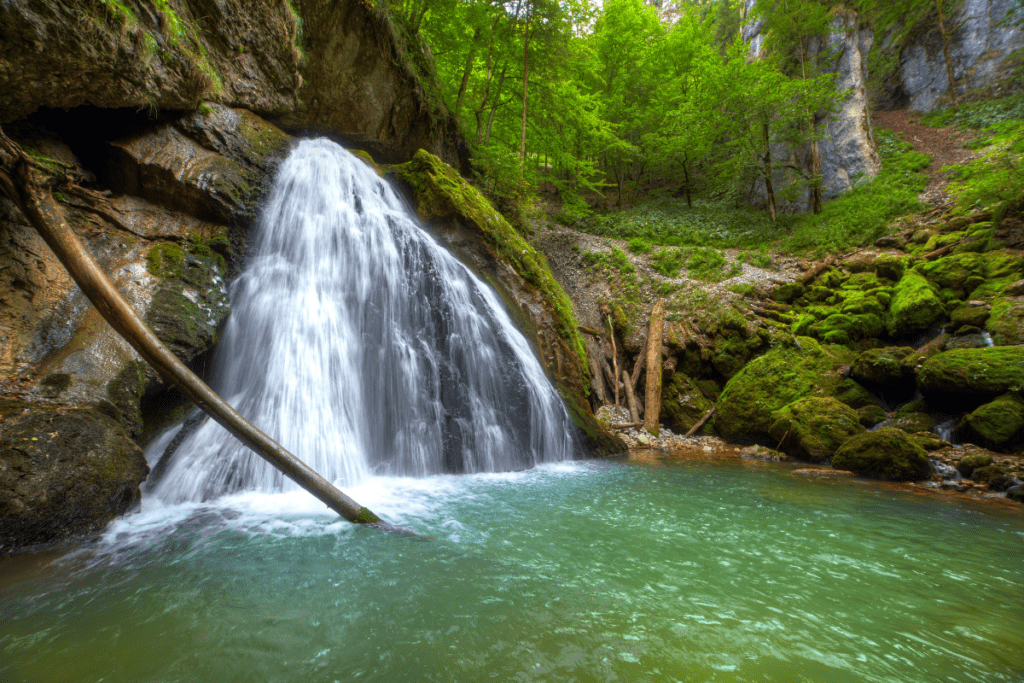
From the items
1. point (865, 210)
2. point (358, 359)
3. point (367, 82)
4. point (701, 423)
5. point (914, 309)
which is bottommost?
point (701, 423)

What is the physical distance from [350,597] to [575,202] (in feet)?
54.5

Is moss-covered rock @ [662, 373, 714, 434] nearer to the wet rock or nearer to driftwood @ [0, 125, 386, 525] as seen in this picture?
the wet rock

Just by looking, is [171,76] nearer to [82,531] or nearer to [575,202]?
[82,531]

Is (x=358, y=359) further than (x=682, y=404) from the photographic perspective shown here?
No

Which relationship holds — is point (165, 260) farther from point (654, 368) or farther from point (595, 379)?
point (654, 368)

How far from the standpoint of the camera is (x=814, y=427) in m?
7.07

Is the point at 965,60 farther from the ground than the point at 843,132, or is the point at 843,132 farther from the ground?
the point at 965,60

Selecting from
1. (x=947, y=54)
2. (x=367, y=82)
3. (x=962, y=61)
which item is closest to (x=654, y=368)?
(x=367, y=82)

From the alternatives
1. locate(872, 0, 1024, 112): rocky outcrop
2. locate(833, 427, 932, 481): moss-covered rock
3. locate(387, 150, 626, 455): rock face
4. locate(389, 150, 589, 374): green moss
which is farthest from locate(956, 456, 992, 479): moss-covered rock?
locate(872, 0, 1024, 112): rocky outcrop

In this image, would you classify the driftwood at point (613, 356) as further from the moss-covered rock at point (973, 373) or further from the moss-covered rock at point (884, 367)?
the moss-covered rock at point (973, 373)

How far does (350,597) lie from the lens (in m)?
2.27

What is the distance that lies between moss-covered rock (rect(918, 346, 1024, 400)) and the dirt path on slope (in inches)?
353

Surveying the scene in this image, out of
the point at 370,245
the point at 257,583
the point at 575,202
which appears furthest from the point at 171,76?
the point at 575,202

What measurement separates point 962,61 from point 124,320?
103ft
